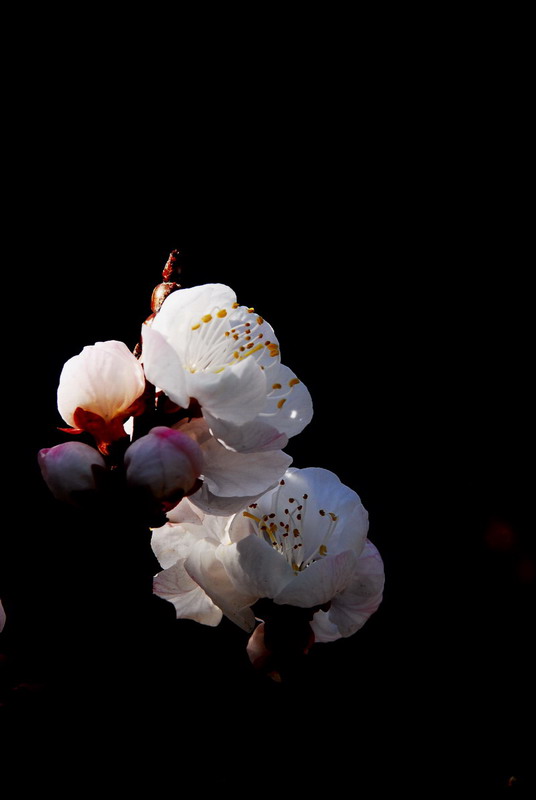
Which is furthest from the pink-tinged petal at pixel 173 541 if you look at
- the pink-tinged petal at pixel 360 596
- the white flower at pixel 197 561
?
the pink-tinged petal at pixel 360 596

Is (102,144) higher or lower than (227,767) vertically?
higher

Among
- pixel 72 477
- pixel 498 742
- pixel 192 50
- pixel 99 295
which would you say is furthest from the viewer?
pixel 192 50

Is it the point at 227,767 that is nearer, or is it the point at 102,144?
the point at 227,767

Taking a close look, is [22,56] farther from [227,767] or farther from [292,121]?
[227,767]

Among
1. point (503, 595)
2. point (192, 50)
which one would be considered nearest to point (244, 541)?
point (503, 595)

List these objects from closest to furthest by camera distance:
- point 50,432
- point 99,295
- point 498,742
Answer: point 498,742 → point 50,432 → point 99,295

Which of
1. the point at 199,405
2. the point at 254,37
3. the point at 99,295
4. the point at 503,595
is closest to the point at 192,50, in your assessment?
the point at 254,37

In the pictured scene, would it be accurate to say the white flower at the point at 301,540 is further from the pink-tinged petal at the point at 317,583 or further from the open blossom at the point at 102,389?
the open blossom at the point at 102,389

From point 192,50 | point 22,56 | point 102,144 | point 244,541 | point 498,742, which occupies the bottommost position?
point 498,742
